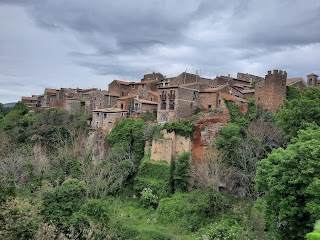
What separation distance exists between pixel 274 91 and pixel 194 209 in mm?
19065

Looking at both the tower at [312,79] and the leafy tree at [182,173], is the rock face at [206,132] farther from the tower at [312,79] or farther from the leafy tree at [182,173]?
the tower at [312,79]

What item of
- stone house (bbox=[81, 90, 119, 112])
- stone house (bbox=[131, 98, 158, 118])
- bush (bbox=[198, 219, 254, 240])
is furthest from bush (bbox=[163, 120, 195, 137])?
stone house (bbox=[81, 90, 119, 112])

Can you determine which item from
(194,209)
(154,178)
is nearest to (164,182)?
(154,178)

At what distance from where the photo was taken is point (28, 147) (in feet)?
165

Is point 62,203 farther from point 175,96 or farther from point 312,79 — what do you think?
point 312,79

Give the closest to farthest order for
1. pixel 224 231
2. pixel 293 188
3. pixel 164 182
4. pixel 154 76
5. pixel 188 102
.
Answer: pixel 293 188 < pixel 224 231 < pixel 164 182 < pixel 188 102 < pixel 154 76

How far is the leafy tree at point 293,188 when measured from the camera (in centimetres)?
1925

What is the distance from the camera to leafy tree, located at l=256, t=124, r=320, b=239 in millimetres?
19250

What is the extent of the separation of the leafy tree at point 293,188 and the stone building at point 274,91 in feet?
73.1

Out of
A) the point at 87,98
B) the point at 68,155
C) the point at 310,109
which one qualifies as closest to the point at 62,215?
the point at 68,155

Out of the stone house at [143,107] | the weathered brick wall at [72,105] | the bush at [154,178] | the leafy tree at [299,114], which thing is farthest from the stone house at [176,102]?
the weathered brick wall at [72,105]

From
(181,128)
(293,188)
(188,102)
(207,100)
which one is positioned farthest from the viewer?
(207,100)

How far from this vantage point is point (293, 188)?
65.2 feet

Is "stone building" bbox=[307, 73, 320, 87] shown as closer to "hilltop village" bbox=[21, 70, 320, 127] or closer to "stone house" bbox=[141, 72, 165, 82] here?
"hilltop village" bbox=[21, 70, 320, 127]
